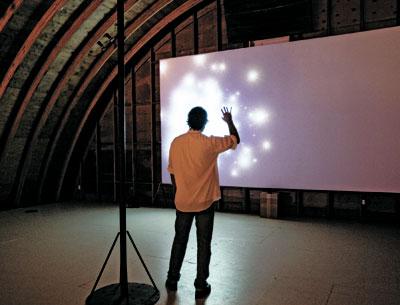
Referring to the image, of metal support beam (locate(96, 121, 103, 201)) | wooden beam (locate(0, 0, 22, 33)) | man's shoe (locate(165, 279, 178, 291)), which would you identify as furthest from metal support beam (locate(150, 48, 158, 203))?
man's shoe (locate(165, 279, 178, 291))

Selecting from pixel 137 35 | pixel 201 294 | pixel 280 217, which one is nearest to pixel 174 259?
pixel 201 294

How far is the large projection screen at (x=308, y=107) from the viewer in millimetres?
5367

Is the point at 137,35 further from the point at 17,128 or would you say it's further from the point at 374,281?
the point at 374,281

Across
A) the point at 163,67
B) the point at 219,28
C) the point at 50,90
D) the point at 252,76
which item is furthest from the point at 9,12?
the point at 252,76

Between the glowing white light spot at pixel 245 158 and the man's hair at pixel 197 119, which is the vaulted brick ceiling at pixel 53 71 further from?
the man's hair at pixel 197 119

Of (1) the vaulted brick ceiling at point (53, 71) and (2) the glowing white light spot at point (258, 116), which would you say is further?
(2) the glowing white light spot at point (258, 116)

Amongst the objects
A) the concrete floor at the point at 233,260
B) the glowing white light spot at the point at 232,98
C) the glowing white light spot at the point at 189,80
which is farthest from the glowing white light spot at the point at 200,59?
the concrete floor at the point at 233,260

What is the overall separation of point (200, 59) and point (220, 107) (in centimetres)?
105

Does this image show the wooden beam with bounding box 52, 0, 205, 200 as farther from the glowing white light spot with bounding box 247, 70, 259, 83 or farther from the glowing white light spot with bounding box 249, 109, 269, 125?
the glowing white light spot with bounding box 249, 109, 269, 125

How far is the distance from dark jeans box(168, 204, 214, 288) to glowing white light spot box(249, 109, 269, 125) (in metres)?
3.50

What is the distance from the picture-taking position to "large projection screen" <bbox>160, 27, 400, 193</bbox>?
17.6 feet

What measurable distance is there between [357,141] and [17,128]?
20.3ft

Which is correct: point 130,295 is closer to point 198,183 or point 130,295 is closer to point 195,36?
point 198,183

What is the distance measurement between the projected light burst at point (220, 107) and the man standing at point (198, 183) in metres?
3.30
